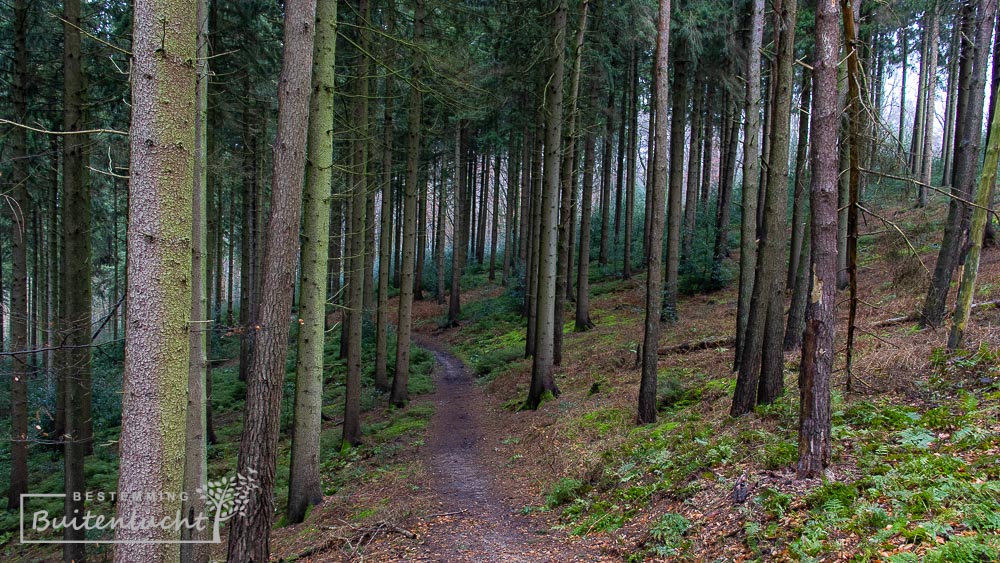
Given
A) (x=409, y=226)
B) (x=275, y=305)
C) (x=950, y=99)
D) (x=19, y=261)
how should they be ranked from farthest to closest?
(x=950, y=99) < (x=409, y=226) < (x=19, y=261) < (x=275, y=305)

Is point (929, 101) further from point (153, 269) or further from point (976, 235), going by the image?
point (153, 269)

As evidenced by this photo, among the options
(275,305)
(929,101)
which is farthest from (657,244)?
(929,101)

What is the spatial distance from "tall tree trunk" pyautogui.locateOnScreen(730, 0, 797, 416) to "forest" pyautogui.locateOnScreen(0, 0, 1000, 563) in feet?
0.13

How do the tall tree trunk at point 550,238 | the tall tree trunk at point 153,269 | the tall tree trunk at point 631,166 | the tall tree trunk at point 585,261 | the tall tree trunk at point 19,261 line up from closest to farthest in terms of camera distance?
1. the tall tree trunk at point 153,269
2. the tall tree trunk at point 19,261
3. the tall tree trunk at point 550,238
4. the tall tree trunk at point 585,261
5. the tall tree trunk at point 631,166

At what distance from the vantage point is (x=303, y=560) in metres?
6.49

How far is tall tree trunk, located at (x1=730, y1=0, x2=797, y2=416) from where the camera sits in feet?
23.4

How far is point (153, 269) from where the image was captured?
3.28 m

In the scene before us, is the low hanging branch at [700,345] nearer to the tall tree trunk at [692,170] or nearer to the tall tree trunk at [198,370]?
the tall tree trunk at [692,170]

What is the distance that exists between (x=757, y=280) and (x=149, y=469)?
23.6 ft

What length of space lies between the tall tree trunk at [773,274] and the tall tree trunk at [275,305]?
5.86 metres

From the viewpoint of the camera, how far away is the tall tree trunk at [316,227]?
737 cm

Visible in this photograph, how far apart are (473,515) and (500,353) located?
34.9 ft

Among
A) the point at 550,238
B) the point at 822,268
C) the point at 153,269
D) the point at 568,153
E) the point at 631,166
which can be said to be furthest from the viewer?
the point at 631,166

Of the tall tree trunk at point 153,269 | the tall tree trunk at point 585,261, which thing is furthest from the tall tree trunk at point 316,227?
the tall tree trunk at point 585,261
